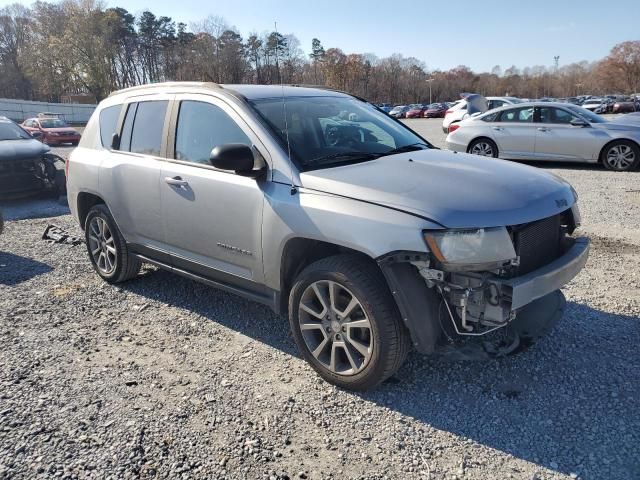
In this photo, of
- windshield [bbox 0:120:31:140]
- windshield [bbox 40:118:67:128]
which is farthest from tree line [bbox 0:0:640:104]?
windshield [bbox 0:120:31:140]

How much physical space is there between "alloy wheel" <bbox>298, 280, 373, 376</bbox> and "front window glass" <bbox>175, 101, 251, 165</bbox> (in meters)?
1.22

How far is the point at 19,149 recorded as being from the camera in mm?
9812

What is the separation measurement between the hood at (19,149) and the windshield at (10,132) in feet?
1.05

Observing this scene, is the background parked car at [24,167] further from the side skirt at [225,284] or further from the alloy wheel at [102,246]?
the side skirt at [225,284]

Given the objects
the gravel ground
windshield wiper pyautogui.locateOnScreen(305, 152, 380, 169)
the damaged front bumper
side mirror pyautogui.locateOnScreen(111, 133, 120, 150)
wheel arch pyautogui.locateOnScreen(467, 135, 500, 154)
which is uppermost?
side mirror pyautogui.locateOnScreen(111, 133, 120, 150)

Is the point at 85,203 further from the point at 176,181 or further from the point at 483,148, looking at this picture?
the point at 483,148

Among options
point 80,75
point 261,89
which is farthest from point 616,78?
point 261,89

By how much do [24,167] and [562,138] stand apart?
37.1ft

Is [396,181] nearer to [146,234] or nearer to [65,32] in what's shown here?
[146,234]

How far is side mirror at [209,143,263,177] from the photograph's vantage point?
3336 millimetres

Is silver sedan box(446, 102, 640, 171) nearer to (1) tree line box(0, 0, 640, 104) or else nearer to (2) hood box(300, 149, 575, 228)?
(2) hood box(300, 149, 575, 228)

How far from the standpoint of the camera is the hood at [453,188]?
2869mm

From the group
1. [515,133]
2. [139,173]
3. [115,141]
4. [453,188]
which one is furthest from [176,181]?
[515,133]

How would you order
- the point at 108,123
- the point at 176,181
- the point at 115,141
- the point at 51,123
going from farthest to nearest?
the point at 51,123, the point at 108,123, the point at 115,141, the point at 176,181
